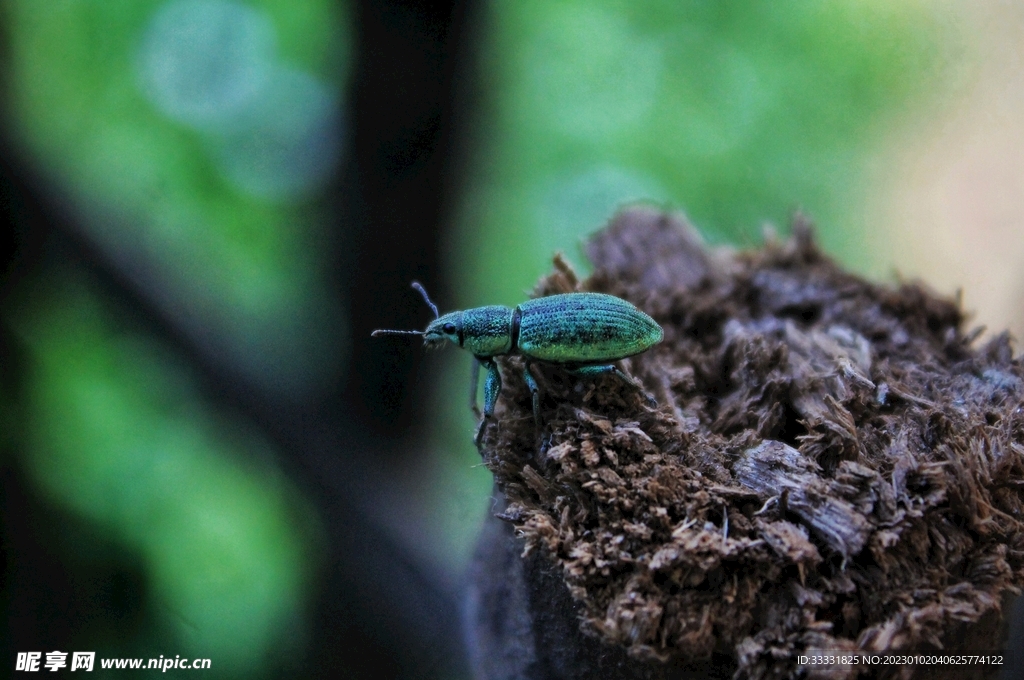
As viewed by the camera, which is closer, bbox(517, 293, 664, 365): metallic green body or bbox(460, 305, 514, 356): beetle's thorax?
bbox(517, 293, 664, 365): metallic green body

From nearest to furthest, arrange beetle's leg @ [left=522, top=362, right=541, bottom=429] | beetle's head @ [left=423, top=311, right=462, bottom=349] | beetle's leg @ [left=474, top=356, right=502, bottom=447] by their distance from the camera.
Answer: beetle's leg @ [left=522, top=362, right=541, bottom=429], beetle's leg @ [left=474, top=356, right=502, bottom=447], beetle's head @ [left=423, top=311, right=462, bottom=349]

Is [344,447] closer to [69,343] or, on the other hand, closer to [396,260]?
[396,260]

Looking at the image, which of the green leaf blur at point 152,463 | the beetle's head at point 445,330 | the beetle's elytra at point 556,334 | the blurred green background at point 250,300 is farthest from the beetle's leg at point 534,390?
the green leaf blur at point 152,463

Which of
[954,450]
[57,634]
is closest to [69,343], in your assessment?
[57,634]

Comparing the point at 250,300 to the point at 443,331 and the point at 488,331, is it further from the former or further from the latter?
the point at 488,331

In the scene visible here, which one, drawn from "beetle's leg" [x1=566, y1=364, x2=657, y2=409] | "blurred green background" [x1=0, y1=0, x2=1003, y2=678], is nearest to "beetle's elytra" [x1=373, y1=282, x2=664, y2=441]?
"beetle's leg" [x1=566, y1=364, x2=657, y2=409]

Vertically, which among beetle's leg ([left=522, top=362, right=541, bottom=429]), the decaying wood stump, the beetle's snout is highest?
the beetle's snout

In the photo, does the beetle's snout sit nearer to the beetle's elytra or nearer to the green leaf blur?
the beetle's elytra
